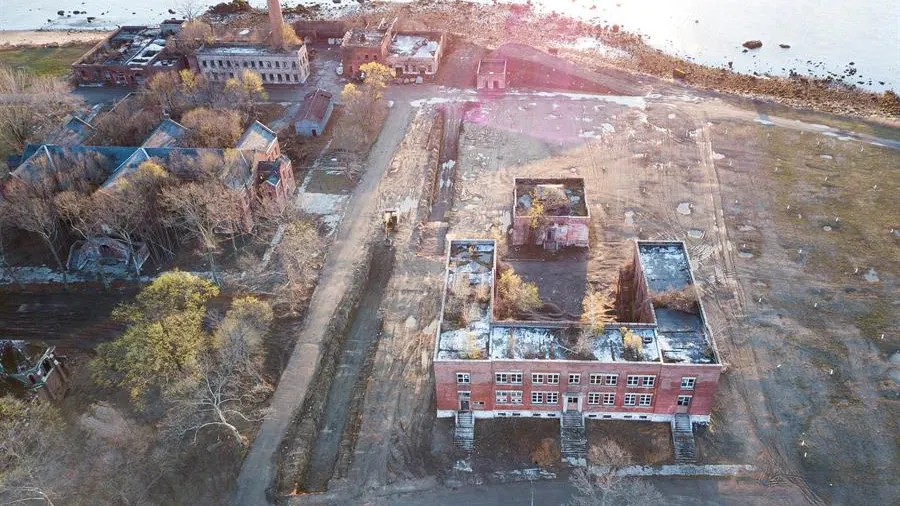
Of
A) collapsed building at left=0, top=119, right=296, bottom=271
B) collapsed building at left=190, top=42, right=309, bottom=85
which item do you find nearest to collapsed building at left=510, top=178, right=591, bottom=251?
collapsed building at left=0, top=119, right=296, bottom=271

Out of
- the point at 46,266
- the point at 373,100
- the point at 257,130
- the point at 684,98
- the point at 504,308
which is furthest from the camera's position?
the point at 684,98

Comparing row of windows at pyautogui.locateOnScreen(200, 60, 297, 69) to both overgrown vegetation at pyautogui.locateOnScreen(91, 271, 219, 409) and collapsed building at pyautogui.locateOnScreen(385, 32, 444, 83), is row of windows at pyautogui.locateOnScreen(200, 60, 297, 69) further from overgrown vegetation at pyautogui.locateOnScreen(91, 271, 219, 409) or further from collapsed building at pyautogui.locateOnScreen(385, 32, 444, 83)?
overgrown vegetation at pyautogui.locateOnScreen(91, 271, 219, 409)

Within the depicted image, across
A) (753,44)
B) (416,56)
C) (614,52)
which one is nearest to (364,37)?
(416,56)

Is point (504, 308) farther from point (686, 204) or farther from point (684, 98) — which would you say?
point (684, 98)

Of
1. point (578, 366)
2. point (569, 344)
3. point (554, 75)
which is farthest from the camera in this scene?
point (554, 75)

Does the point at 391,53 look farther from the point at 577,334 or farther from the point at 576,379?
the point at 576,379

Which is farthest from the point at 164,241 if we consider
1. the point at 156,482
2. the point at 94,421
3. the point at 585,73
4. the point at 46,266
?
the point at 585,73

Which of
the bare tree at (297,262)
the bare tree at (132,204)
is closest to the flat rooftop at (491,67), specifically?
the bare tree at (297,262)
